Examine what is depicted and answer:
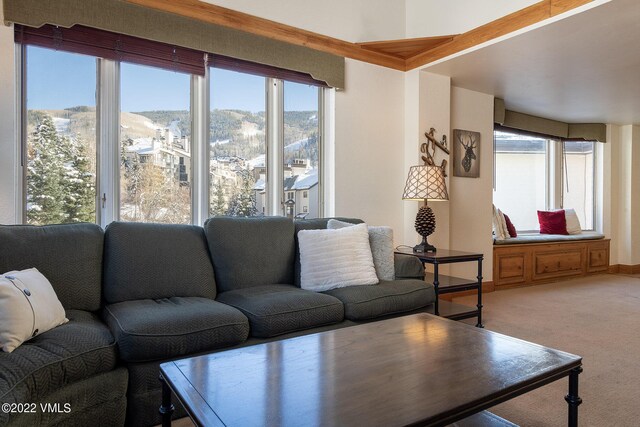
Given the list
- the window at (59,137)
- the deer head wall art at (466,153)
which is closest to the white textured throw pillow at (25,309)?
the window at (59,137)

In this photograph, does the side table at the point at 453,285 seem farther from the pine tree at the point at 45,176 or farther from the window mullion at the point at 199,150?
the pine tree at the point at 45,176

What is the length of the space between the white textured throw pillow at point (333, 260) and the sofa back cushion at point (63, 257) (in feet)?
3.98

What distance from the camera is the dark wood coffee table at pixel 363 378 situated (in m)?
1.02

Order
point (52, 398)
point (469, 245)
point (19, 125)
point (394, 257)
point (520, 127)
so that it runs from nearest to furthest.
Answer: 1. point (52, 398)
2. point (19, 125)
3. point (394, 257)
4. point (469, 245)
5. point (520, 127)

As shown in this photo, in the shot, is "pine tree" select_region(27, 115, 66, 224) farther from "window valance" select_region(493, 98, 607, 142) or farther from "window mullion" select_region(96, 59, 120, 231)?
"window valance" select_region(493, 98, 607, 142)

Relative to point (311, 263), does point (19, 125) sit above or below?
above

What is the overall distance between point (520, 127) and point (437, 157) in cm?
232

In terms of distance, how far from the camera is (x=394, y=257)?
296cm

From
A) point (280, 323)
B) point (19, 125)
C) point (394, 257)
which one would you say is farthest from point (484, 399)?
point (19, 125)

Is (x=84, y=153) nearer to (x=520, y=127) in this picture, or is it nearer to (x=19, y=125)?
(x=19, y=125)

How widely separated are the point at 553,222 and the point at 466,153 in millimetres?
2560

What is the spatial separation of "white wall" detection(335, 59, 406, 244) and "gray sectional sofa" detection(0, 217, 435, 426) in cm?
78

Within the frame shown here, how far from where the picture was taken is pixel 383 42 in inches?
139

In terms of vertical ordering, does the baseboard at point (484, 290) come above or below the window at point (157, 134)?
below
